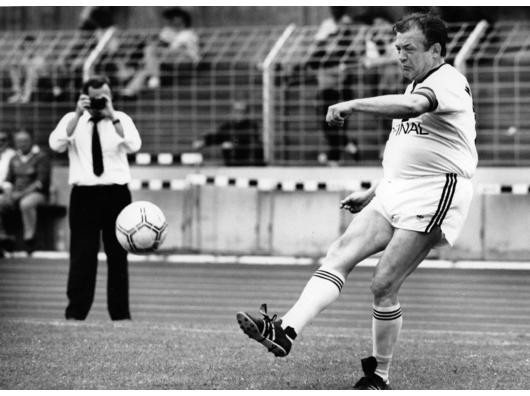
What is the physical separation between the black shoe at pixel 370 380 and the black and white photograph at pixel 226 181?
0.97m

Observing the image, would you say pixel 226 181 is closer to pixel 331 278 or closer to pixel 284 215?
pixel 284 215

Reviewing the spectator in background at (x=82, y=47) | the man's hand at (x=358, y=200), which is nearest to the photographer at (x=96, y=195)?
the man's hand at (x=358, y=200)

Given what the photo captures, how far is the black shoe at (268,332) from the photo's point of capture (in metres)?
6.78

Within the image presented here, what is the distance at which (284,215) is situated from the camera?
65.1 feet

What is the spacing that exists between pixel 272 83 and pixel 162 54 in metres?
2.10

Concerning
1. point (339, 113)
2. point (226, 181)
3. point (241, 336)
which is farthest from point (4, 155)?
point (339, 113)

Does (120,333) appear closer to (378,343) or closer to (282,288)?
(378,343)

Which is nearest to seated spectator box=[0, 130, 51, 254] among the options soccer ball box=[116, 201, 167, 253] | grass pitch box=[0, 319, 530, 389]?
grass pitch box=[0, 319, 530, 389]

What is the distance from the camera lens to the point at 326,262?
24.4ft

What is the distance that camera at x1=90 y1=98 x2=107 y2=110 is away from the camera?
11.7m

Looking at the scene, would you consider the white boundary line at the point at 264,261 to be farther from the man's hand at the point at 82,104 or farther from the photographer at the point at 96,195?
the man's hand at the point at 82,104

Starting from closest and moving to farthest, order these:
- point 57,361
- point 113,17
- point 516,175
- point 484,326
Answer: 1. point 57,361
2. point 484,326
3. point 516,175
4. point 113,17

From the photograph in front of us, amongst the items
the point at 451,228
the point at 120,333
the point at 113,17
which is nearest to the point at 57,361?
the point at 120,333

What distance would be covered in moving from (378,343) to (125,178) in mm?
4909
